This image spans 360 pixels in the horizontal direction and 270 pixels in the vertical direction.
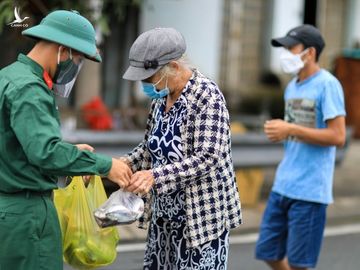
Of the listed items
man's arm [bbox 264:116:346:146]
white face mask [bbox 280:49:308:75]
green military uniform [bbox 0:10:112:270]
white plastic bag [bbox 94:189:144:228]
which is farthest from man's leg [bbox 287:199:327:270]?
green military uniform [bbox 0:10:112:270]

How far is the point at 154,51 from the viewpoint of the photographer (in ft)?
11.0

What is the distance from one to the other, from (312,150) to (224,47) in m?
7.89

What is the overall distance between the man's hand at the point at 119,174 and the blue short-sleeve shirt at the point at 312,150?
5.69ft

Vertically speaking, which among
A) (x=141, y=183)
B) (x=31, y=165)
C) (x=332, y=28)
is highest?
(x=332, y=28)

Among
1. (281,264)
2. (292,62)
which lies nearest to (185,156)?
(292,62)

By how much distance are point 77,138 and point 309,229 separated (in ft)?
10.6

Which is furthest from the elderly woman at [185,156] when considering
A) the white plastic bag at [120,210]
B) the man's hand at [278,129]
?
the man's hand at [278,129]

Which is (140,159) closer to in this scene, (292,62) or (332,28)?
(292,62)

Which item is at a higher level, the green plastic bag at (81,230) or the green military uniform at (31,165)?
the green military uniform at (31,165)

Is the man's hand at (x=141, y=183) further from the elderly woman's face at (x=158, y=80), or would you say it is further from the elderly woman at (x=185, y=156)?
the elderly woman's face at (x=158, y=80)

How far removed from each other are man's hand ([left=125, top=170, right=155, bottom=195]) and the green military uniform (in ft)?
0.66

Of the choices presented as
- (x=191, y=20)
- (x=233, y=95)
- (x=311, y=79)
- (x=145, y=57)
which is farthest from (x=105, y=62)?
(x=145, y=57)

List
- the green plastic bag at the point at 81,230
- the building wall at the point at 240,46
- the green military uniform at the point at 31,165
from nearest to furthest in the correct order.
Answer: the green military uniform at the point at 31,165 → the green plastic bag at the point at 81,230 → the building wall at the point at 240,46

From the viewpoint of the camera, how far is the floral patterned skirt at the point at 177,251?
349cm
